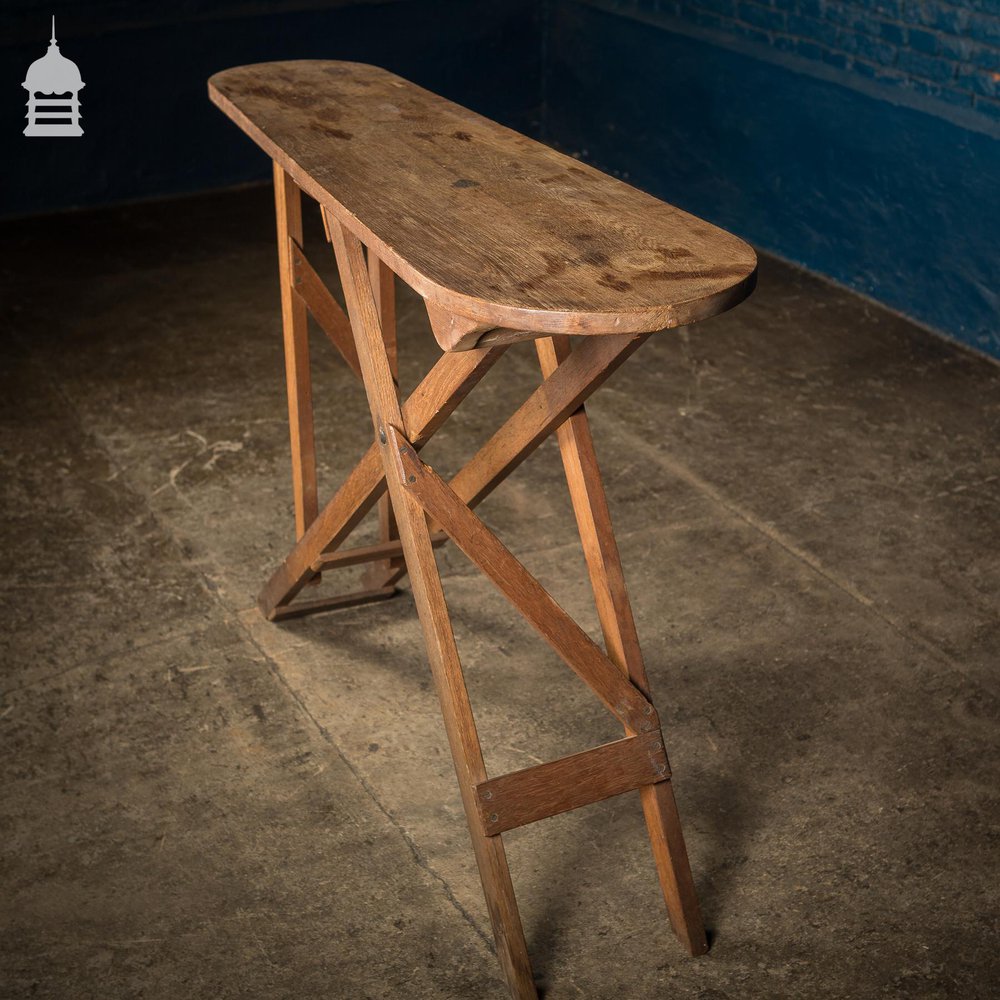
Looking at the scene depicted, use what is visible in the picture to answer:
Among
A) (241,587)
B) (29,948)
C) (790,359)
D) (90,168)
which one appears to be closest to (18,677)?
(241,587)

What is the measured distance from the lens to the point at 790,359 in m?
4.47

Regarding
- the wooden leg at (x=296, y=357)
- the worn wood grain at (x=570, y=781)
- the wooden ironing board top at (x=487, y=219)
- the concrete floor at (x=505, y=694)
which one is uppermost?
the wooden ironing board top at (x=487, y=219)

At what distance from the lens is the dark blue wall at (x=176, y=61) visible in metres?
5.56

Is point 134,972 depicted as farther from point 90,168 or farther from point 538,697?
point 90,168

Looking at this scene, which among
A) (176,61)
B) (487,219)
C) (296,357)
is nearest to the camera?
(487,219)

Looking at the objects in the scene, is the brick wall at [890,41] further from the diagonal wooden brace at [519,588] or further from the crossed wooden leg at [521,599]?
the diagonal wooden brace at [519,588]

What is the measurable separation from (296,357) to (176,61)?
342 cm

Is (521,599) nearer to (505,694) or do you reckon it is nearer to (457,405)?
(457,405)

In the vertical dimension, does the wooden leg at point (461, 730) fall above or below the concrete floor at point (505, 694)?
above

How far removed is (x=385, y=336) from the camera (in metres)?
2.80

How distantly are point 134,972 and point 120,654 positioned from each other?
36.0 inches

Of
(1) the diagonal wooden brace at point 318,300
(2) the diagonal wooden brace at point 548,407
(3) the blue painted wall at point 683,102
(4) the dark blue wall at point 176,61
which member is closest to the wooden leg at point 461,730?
(2) the diagonal wooden brace at point 548,407

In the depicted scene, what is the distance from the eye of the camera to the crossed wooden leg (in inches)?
80.2

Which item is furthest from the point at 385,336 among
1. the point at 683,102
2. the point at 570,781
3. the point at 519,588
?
the point at 683,102
